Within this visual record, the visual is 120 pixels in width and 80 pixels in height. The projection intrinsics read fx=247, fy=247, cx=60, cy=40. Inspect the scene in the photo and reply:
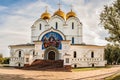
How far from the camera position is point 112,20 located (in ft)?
76.9

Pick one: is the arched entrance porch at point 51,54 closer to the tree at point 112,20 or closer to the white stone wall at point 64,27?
the white stone wall at point 64,27

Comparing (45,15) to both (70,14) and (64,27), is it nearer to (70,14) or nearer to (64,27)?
(70,14)

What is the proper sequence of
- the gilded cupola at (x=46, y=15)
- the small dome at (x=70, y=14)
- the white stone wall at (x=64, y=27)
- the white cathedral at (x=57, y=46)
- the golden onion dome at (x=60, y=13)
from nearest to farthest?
the white cathedral at (x=57, y=46), the white stone wall at (x=64, y=27), the golden onion dome at (x=60, y=13), the small dome at (x=70, y=14), the gilded cupola at (x=46, y=15)

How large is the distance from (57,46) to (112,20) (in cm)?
2044

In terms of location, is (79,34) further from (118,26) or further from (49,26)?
(118,26)

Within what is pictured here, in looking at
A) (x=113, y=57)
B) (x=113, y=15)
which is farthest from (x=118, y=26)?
(x=113, y=57)

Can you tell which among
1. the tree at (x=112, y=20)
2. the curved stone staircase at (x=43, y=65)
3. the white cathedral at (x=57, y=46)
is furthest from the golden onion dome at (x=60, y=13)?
the tree at (x=112, y=20)

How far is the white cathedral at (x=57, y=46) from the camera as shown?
1689 inches

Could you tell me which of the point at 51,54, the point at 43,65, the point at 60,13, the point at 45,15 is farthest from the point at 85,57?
the point at 45,15

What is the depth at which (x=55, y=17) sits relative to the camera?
4859 cm

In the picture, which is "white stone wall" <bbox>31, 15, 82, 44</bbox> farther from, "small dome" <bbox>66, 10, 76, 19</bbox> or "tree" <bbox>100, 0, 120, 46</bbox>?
"tree" <bbox>100, 0, 120, 46</bbox>

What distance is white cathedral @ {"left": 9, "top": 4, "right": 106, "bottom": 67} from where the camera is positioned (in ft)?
141

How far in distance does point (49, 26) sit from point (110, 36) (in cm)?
2496

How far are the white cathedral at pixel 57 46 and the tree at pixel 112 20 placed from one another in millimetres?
16084
